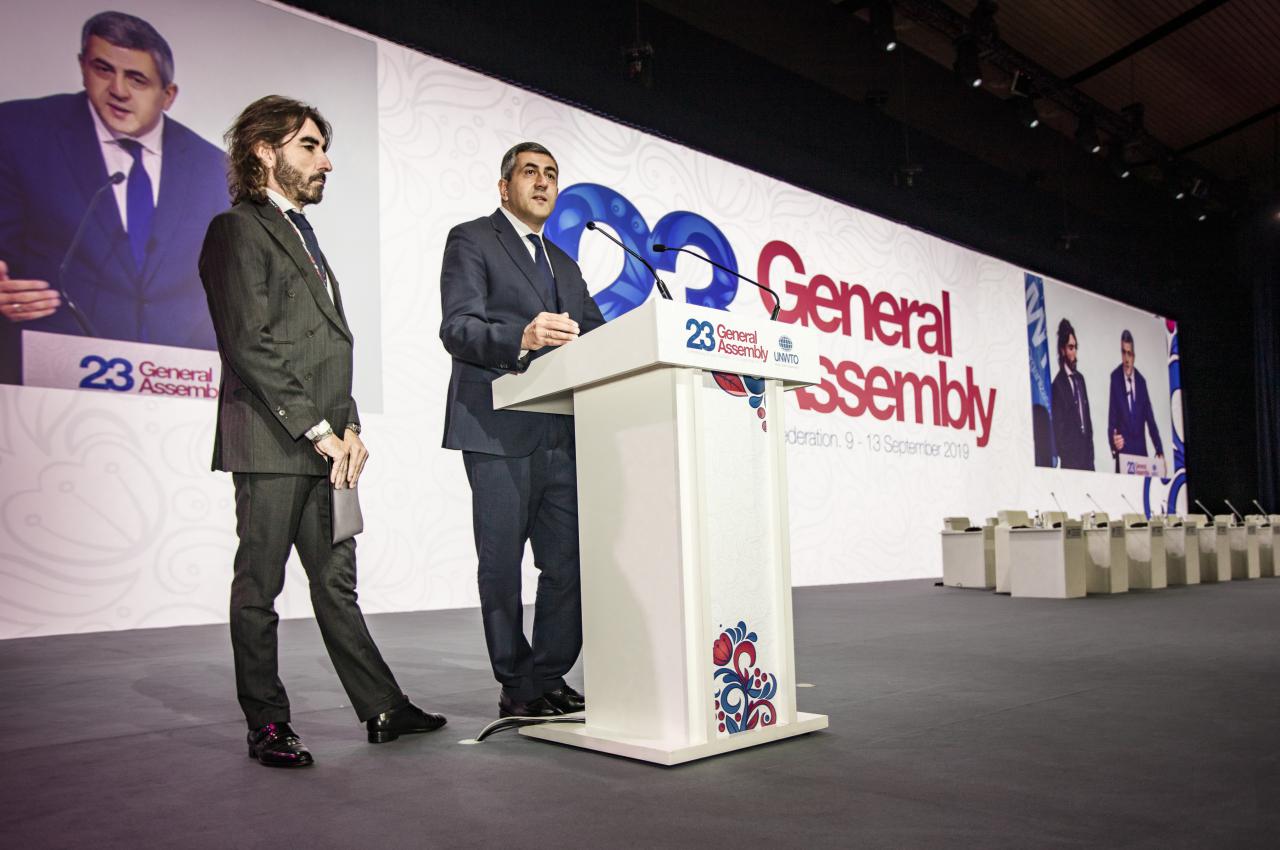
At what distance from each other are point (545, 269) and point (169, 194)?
3.57 meters

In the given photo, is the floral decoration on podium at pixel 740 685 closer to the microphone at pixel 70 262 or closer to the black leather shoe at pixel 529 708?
the black leather shoe at pixel 529 708

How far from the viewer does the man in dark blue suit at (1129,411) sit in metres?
12.3

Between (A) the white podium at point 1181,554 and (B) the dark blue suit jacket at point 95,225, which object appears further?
(A) the white podium at point 1181,554

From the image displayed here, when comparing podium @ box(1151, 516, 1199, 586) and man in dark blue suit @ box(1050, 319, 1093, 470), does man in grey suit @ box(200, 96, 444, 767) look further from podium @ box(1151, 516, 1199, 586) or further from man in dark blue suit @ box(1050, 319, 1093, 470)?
man in dark blue suit @ box(1050, 319, 1093, 470)

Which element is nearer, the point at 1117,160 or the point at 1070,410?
the point at 1070,410

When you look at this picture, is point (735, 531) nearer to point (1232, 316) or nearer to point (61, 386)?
point (61, 386)

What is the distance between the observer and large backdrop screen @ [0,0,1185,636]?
477cm

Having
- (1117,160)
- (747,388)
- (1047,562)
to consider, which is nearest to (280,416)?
(747,388)

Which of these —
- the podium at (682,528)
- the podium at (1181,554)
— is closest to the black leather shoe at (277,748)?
the podium at (682,528)

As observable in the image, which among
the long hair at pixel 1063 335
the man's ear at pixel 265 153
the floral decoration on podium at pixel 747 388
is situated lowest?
the floral decoration on podium at pixel 747 388

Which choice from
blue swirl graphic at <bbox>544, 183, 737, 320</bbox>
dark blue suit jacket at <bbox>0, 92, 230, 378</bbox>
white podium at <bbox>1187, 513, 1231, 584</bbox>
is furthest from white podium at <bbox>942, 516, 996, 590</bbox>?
dark blue suit jacket at <bbox>0, 92, 230, 378</bbox>

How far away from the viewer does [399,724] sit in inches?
88.6

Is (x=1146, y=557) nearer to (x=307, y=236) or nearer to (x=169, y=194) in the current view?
(x=307, y=236)

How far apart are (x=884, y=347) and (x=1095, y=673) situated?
6.60 meters
